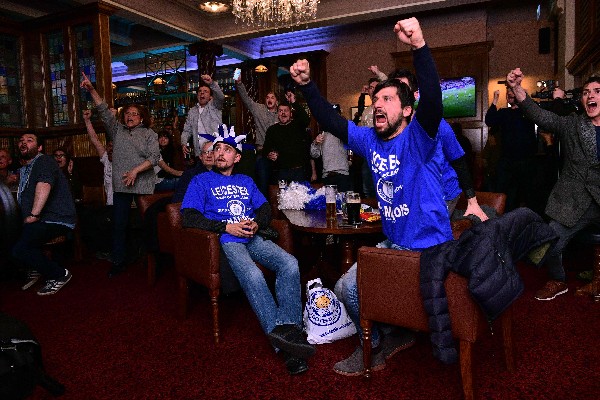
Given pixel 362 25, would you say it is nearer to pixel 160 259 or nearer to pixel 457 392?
pixel 160 259

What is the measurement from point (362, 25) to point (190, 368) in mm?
8635

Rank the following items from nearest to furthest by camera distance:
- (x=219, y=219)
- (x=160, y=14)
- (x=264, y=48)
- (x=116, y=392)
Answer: (x=116, y=392) → (x=219, y=219) → (x=160, y=14) → (x=264, y=48)

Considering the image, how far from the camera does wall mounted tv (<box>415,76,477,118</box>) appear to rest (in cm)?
854

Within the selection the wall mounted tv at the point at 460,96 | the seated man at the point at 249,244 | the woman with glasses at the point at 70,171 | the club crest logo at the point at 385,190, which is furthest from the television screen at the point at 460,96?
the club crest logo at the point at 385,190

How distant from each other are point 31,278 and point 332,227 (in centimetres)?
289

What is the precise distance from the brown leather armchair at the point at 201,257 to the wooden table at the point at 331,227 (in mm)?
119

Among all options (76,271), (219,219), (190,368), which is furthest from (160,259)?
(190,368)

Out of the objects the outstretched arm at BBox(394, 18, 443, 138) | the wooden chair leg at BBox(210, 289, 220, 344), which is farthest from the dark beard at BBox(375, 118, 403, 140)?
the wooden chair leg at BBox(210, 289, 220, 344)

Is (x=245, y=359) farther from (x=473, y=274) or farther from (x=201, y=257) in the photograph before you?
(x=473, y=274)

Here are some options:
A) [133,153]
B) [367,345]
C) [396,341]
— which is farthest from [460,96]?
[367,345]

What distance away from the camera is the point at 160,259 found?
385 cm

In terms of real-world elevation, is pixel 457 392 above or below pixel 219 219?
below

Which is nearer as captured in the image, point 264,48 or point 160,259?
point 160,259

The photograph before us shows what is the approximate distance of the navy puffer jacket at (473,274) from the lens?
161 cm
